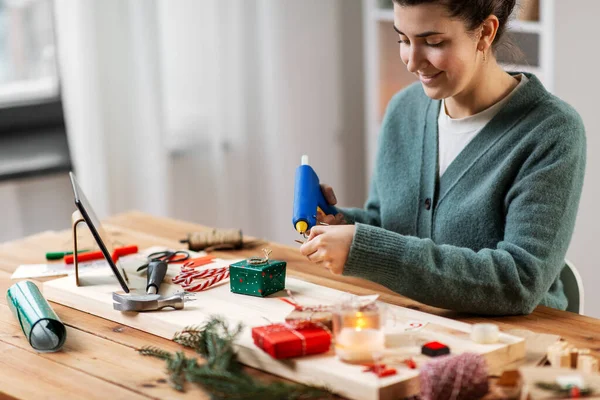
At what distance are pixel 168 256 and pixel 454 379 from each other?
0.81 meters

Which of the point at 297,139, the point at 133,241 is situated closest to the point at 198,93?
the point at 297,139

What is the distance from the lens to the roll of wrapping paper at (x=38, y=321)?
4.74ft

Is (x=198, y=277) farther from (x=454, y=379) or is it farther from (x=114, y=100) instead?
(x=114, y=100)

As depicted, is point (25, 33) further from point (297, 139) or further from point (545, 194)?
point (545, 194)

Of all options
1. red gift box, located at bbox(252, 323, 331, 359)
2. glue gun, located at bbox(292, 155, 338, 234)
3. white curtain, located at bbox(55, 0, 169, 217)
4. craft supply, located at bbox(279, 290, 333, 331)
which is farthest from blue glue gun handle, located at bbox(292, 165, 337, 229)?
white curtain, located at bbox(55, 0, 169, 217)

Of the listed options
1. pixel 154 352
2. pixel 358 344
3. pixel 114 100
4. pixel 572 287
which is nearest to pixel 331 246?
pixel 358 344

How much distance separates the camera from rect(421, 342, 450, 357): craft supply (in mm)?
1286

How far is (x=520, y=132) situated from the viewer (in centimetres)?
166

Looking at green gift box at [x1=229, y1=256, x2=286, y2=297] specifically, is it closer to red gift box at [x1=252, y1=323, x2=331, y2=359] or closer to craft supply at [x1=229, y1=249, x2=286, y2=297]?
craft supply at [x1=229, y1=249, x2=286, y2=297]

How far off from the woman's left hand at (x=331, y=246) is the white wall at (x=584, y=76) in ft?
4.57

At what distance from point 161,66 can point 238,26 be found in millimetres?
316

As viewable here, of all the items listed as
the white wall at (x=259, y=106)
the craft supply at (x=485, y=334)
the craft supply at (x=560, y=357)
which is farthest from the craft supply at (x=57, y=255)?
the white wall at (x=259, y=106)

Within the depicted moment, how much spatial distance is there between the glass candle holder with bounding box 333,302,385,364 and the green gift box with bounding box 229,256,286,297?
10.6 inches

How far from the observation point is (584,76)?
2592 mm
